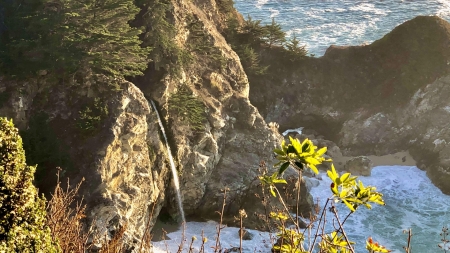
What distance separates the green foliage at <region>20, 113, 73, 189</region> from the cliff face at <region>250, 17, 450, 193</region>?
65.3 ft

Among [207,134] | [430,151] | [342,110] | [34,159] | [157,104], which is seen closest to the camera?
[34,159]

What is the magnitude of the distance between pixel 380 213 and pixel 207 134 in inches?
512

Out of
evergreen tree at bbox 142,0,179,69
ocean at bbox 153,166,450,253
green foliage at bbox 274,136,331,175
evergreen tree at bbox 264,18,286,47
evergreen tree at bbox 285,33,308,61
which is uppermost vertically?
green foliage at bbox 274,136,331,175

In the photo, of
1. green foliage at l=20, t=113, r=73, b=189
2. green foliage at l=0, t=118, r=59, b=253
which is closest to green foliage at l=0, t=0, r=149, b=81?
green foliage at l=20, t=113, r=73, b=189

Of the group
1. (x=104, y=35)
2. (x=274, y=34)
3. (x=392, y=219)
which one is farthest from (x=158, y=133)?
(x=274, y=34)

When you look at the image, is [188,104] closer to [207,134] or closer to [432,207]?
[207,134]

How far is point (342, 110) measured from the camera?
117ft

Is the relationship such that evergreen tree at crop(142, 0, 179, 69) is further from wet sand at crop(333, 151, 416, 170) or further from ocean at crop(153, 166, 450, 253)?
wet sand at crop(333, 151, 416, 170)

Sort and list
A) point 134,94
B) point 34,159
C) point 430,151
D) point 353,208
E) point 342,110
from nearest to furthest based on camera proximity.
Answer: point 353,208
point 34,159
point 134,94
point 430,151
point 342,110

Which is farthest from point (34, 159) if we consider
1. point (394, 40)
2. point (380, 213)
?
point (394, 40)

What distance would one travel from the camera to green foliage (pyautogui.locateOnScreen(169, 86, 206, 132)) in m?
21.7

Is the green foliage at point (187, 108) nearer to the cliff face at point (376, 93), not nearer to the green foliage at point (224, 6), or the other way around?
the cliff face at point (376, 93)

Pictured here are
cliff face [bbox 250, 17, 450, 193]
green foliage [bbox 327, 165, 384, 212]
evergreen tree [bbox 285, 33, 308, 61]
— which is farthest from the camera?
evergreen tree [bbox 285, 33, 308, 61]

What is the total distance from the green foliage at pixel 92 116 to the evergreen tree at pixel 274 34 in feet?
67.1
